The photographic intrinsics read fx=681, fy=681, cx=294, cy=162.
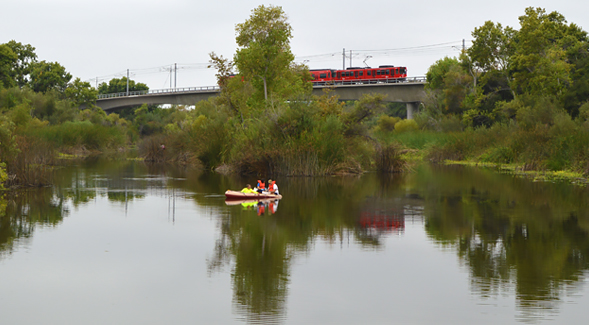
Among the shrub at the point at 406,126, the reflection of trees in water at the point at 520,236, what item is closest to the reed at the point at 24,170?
the reflection of trees in water at the point at 520,236

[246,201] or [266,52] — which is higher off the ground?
[266,52]

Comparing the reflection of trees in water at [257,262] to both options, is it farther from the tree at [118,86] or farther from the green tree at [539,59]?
the tree at [118,86]

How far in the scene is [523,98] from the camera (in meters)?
47.9

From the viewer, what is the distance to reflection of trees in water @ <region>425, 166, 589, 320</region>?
9.68 meters

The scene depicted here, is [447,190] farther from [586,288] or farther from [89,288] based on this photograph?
[89,288]

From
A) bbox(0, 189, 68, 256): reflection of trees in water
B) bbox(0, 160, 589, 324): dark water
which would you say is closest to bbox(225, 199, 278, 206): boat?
bbox(0, 160, 589, 324): dark water

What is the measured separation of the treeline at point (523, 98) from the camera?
35016mm

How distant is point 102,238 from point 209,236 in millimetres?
2155

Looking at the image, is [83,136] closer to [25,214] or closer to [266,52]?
[266,52]

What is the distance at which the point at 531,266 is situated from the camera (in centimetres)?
1099

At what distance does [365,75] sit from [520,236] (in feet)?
230

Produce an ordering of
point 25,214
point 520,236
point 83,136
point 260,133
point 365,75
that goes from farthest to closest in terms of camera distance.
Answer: point 365,75 → point 83,136 → point 260,133 → point 25,214 → point 520,236

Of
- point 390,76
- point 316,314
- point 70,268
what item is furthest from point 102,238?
point 390,76

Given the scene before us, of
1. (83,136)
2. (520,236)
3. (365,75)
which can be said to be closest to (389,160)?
(520,236)
